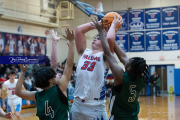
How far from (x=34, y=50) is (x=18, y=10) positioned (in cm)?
305

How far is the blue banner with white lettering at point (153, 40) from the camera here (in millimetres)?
18344

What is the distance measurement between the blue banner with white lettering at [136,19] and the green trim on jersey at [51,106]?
16.9 m

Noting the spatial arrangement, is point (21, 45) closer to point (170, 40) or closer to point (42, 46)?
point (42, 46)

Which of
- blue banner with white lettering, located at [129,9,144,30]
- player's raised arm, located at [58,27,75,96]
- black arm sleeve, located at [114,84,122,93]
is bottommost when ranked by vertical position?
black arm sleeve, located at [114,84,122,93]

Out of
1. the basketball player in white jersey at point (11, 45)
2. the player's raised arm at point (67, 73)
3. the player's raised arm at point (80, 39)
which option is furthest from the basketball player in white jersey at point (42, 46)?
the player's raised arm at point (67, 73)

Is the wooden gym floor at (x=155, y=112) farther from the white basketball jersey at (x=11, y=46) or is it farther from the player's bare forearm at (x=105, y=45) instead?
the player's bare forearm at (x=105, y=45)

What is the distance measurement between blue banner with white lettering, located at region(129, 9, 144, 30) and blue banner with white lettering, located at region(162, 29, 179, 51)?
1.92 metres

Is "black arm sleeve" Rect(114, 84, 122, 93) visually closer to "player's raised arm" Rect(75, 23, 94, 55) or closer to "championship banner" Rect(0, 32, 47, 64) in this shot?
"player's raised arm" Rect(75, 23, 94, 55)

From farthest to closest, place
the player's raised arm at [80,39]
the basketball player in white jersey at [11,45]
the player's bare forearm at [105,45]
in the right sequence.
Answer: the basketball player in white jersey at [11,45] < the player's raised arm at [80,39] < the player's bare forearm at [105,45]

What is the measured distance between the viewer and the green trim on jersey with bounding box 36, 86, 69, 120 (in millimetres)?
2615

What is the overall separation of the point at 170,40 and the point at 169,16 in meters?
1.83

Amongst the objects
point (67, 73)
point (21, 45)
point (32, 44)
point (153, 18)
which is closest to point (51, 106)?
point (67, 73)

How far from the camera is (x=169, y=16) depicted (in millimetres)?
18062

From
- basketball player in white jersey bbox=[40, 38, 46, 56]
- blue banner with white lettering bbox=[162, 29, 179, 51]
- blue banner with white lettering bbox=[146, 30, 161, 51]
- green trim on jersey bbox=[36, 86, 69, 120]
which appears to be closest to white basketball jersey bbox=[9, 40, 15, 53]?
basketball player in white jersey bbox=[40, 38, 46, 56]
